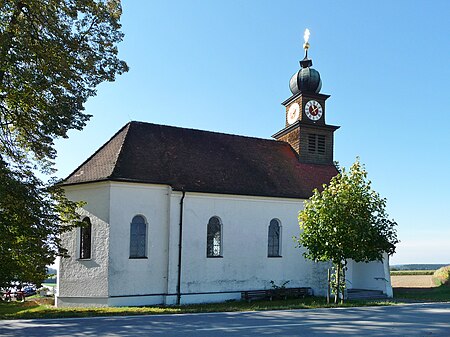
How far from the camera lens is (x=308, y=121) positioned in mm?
30266

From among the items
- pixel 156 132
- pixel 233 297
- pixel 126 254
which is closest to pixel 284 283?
pixel 233 297

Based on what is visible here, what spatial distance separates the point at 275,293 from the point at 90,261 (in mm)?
9317

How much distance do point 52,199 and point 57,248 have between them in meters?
1.79

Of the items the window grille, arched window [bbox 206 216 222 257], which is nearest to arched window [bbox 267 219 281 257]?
arched window [bbox 206 216 222 257]

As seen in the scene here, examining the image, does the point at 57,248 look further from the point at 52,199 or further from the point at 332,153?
the point at 332,153

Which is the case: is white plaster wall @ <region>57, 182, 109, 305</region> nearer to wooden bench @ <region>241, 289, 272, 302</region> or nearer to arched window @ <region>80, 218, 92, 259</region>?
arched window @ <region>80, 218, 92, 259</region>

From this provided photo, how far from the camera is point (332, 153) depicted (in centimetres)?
Answer: 3069

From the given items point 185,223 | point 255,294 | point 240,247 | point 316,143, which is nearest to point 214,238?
point 240,247

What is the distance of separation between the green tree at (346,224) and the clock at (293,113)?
9841 millimetres

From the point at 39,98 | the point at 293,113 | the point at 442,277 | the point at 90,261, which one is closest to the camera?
the point at 39,98

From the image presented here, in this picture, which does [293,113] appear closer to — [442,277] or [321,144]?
[321,144]

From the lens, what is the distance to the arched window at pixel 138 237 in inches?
854

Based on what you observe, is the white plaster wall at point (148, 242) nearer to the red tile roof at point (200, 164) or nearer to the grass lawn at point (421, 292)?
the red tile roof at point (200, 164)

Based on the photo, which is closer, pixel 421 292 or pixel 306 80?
pixel 421 292
